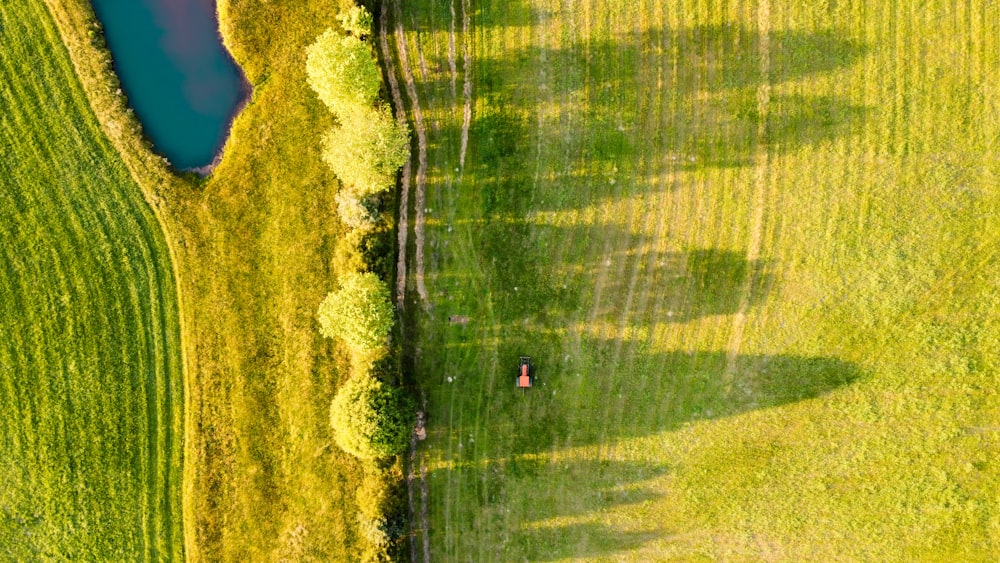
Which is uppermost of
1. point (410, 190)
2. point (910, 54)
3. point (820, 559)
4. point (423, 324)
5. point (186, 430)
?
point (910, 54)

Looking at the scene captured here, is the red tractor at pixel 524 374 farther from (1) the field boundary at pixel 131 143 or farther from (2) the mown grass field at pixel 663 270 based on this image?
(1) the field boundary at pixel 131 143

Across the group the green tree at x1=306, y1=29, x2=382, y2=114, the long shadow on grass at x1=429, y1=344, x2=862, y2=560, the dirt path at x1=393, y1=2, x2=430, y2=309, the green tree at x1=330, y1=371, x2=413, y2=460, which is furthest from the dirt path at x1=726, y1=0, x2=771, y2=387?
the green tree at x1=306, y1=29, x2=382, y2=114

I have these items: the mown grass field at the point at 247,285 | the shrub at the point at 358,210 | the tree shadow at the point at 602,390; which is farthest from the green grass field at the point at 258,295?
the tree shadow at the point at 602,390

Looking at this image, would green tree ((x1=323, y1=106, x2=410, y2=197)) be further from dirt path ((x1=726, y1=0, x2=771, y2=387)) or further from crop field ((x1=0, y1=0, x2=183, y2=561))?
dirt path ((x1=726, y1=0, x2=771, y2=387))

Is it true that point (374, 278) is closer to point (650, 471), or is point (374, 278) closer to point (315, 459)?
point (315, 459)

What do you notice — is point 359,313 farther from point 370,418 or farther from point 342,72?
point 342,72

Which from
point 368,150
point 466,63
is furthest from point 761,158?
point 368,150

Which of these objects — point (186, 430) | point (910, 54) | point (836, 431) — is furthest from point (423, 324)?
point (910, 54)
